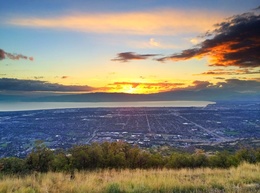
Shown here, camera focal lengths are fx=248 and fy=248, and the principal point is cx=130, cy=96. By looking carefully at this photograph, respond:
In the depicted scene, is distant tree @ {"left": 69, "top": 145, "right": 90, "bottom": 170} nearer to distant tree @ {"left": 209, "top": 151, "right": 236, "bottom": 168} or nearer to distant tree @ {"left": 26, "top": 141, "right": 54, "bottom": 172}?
distant tree @ {"left": 26, "top": 141, "right": 54, "bottom": 172}

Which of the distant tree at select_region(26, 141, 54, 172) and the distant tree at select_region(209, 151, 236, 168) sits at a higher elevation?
the distant tree at select_region(26, 141, 54, 172)

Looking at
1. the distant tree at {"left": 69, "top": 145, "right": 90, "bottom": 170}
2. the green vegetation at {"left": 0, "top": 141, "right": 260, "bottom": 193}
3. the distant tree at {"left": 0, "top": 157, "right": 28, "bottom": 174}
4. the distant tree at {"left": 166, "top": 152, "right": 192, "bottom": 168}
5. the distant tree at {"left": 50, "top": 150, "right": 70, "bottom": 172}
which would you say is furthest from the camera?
the distant tree at {"left": 166, "top": 152, "right": 192, "bottom": 168}

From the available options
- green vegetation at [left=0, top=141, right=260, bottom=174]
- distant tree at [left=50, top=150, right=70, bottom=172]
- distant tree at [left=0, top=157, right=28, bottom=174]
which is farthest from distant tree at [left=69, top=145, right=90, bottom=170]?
distant tree at [left=0, top=157, right=28, bottom=174]

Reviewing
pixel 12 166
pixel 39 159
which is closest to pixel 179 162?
pixel 39 159

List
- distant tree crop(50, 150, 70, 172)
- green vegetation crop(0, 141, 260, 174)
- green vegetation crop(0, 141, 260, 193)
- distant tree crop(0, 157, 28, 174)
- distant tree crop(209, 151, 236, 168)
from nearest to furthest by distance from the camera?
green vegetation crop(0, 141, 260, 193) → distant tree crop(0, 157, 28, 174) → green vegetation crop(0, 141, 260, 174) → distant tree crop(50, 150, 70, 172) → distant tree crop(209, 151, 236, 168)

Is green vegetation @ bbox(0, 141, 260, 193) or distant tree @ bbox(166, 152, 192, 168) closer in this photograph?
green vegetation @ bbox(0, 141, 260, 193)

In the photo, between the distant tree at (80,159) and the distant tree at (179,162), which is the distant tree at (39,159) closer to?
the distant tree at (80,159)

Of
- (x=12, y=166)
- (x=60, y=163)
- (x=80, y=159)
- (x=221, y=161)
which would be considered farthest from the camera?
(x=221, y=161)

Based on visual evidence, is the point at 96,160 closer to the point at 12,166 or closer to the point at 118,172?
the point at 12,166
